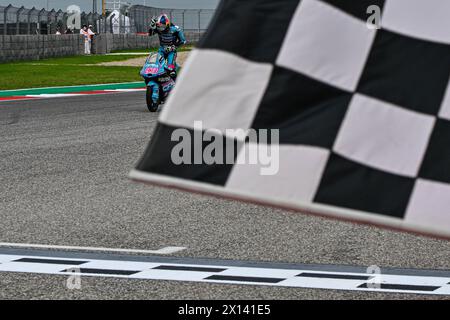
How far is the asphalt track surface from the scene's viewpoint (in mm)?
4578

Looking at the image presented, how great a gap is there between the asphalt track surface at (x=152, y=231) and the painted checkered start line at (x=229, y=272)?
4.9 inches

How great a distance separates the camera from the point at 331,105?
1.80 meters

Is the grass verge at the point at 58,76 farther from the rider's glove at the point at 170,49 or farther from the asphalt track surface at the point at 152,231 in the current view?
the asphalt track surface at the point at 152,231

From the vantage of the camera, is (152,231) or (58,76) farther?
(58,76)

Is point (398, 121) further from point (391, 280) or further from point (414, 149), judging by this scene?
point (391, 280)

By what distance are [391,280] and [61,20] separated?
50726 mm

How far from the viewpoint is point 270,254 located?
552 cm

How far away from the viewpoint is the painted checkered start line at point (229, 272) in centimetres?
471

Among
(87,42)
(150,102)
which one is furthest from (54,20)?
(150,102)

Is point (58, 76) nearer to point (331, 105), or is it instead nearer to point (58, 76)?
point (58, 76)

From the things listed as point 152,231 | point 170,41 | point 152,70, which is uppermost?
point 170,41

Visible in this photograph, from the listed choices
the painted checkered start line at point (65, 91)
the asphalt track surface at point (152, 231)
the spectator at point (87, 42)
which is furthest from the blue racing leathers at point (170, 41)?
the spectator at point (87, 42)

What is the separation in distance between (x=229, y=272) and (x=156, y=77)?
35.8 feet
